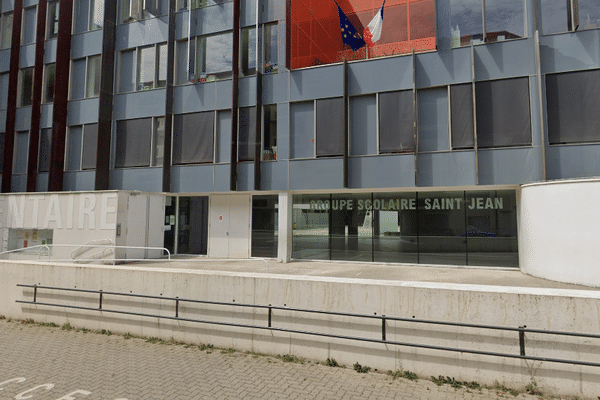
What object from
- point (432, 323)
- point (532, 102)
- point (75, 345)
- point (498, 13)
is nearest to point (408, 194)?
Answer: point (532, 102)

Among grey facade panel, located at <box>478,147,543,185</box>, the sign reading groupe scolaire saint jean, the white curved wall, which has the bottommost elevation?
the white curved wall

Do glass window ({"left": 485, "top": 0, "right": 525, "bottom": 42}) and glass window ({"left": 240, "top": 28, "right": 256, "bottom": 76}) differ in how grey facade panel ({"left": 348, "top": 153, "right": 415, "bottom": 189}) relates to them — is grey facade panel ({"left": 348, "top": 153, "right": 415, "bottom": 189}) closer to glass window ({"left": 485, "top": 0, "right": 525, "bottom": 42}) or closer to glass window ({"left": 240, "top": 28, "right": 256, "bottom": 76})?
glass window ({"left": 485, "top": 0, "right": 525, "bottom": 42})

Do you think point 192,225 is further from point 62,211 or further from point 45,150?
point 45,150

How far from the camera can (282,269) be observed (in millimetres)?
14219

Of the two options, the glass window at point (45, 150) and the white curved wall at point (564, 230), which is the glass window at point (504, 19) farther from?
the glass window at point (45, 150)

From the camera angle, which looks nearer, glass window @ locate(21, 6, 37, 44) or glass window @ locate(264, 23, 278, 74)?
glass window @ locate(264, 23, 278, 74)

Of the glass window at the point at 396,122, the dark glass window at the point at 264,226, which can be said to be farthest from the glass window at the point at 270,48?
the dark glass window at the point at 264,226

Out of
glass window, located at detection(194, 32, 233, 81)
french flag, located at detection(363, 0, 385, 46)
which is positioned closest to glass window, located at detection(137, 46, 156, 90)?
glass window, located at detection(194, 32, 233, 81)

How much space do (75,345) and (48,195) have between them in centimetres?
1191

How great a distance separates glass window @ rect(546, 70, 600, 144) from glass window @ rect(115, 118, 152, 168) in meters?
17.1

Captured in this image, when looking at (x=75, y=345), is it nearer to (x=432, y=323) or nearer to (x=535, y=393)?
(x=432, y=323)

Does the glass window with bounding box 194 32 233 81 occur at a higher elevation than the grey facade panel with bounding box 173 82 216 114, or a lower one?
higher

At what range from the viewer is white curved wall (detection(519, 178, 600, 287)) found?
35.4 ft

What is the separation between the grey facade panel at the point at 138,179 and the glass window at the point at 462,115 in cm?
1331
